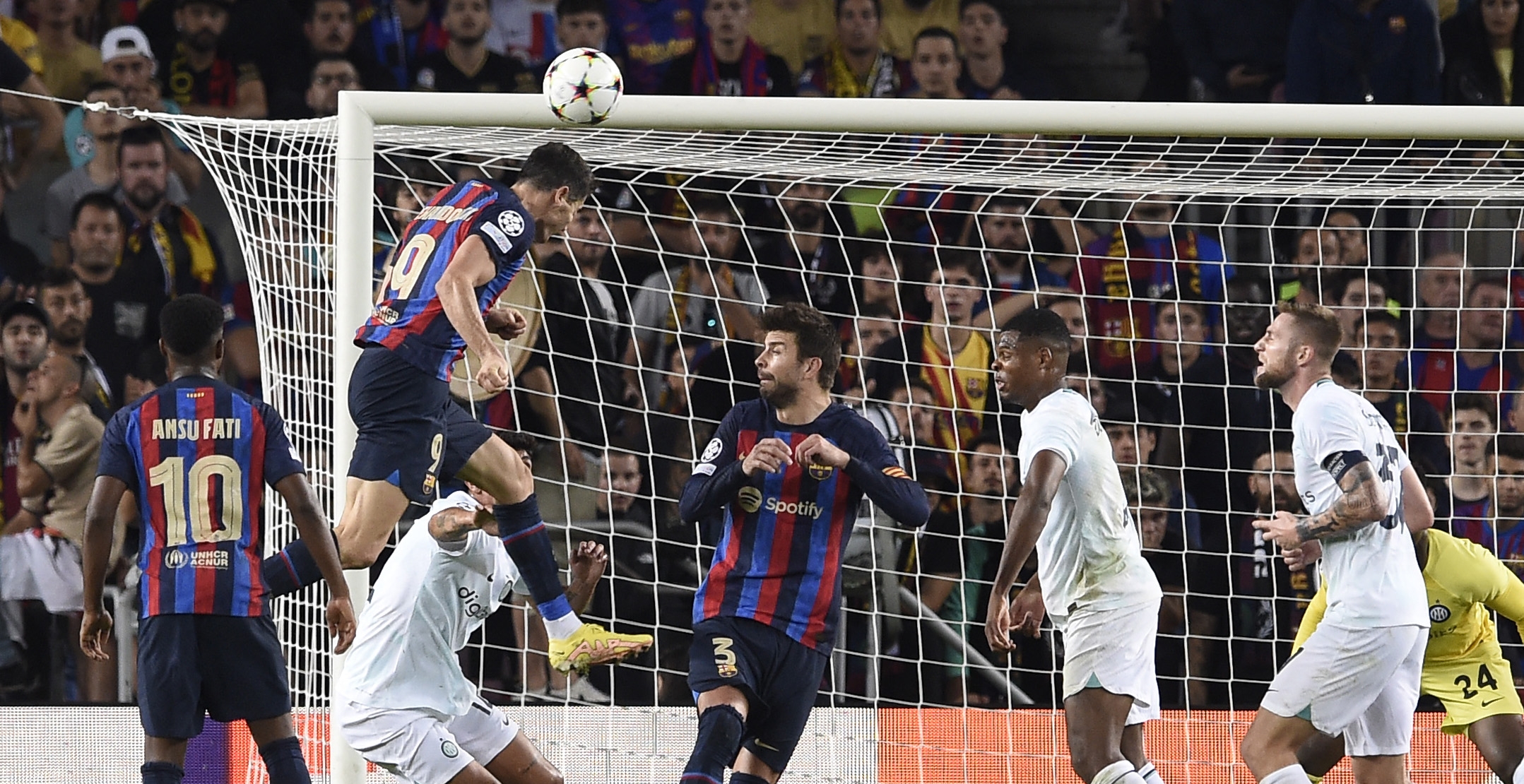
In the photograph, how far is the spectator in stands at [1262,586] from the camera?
835 cm

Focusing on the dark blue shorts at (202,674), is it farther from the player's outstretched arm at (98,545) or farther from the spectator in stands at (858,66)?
the spectator in stands at (858,66)

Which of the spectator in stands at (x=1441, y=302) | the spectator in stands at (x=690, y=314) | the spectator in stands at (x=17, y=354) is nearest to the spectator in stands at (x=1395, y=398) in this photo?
the spectator in stands at (x=1441, y=302)

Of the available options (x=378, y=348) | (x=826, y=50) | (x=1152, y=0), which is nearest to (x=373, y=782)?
(x=378, y=348)

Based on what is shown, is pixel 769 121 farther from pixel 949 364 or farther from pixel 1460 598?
pixel 1460 598

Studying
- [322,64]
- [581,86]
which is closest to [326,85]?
[322,64]

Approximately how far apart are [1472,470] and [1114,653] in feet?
9.95

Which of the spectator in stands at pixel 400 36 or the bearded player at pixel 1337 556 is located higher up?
the spectator in stands at pixel 400 36

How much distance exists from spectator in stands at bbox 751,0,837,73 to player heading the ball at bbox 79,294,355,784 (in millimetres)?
4739

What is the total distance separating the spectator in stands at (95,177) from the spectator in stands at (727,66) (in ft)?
8.18

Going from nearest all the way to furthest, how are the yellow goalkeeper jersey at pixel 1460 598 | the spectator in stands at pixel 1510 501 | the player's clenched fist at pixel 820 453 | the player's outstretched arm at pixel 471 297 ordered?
the player's outstretched arm at pixel 471 297 → the player's clenched fist at pixel 820 453 → the yellow goalkeeper jersey at pixel 1460 598 → the spectator in stands at pixel 1510 501

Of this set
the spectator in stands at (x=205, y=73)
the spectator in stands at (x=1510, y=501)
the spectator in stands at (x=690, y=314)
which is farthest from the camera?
the spectator in stands at (x=205, y=73)

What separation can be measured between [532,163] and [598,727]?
2.55 meters

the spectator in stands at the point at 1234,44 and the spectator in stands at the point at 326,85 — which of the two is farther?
the spectator in stands at the point at 1234,44

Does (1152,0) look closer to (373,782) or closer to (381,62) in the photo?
(381,62)
